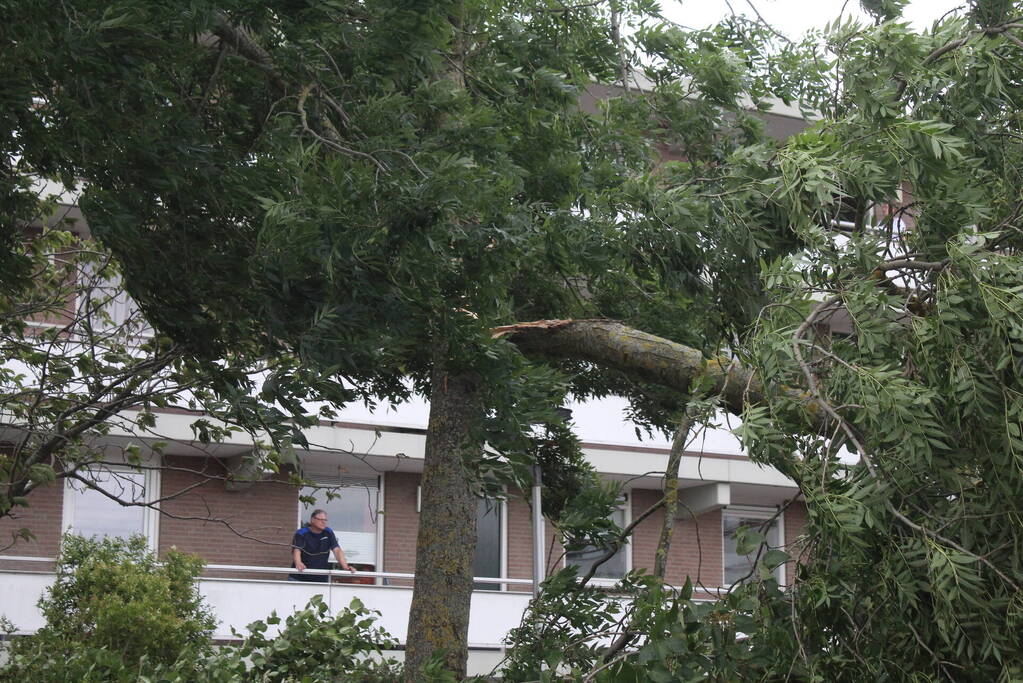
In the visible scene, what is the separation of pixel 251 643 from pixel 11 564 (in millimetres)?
10919

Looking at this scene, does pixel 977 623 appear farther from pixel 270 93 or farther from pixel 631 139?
pixel 631 139

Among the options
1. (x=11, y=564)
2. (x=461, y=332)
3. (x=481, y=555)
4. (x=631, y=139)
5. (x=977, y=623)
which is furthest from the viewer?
(x=481, y=555)

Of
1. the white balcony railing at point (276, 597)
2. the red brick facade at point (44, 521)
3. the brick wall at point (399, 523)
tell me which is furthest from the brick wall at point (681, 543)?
the red brick facade at point (44, 521)

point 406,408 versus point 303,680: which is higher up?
point 406,408

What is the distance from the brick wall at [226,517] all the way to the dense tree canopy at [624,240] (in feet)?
36.7

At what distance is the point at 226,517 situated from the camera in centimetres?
1994

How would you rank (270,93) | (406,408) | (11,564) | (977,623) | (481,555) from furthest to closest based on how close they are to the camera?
1. (481,555)
2. (406,408)
3. (11,564)
4. (270,93)
5. (977,623)

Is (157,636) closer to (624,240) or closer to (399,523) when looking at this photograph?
(399,523)

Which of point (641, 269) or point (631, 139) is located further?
point (631, 139)

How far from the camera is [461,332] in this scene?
6.91 meters

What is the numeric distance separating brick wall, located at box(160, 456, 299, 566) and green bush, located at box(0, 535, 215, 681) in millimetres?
3569

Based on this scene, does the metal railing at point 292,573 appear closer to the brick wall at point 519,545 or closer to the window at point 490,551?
the brick wall at point 519,545

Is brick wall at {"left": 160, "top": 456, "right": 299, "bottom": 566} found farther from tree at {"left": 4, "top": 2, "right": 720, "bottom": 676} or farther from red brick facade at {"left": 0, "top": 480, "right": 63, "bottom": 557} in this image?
tree at {"left": 4, "top": 2, "right": 720, "bottom": 676}

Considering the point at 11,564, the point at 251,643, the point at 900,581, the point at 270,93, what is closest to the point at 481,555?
the point at 11,564
